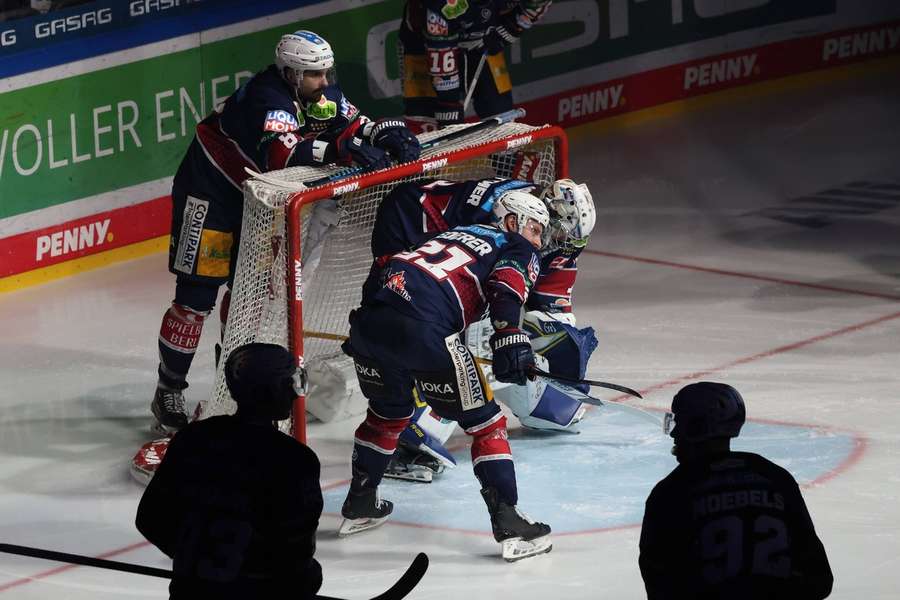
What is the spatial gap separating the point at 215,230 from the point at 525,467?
53.6 inches

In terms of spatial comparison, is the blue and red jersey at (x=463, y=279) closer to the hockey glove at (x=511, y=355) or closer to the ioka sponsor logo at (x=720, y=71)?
the hockey glove at (x=511, y=355)

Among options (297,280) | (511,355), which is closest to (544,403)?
(297,280)

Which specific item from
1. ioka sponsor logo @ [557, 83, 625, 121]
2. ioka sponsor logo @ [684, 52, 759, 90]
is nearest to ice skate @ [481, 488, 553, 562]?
ioka sponsor logo @ [557, 83, 625, 121]

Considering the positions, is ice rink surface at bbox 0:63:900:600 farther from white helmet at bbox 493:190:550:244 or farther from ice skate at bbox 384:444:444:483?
white helmet at bbox 493:190:550:244

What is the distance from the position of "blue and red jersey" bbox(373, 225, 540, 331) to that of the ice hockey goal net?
1.65 feet

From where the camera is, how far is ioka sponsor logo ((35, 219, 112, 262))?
8.30 metres

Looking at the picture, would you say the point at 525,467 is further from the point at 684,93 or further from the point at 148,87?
the point at 684,93

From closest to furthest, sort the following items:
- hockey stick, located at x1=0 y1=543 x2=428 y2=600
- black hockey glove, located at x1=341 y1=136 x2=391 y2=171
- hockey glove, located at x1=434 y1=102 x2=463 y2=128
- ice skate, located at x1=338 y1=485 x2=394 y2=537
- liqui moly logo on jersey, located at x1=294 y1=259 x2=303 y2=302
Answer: hockey stick, located at x1=0 y1=543 x2=428 y2=600
ice skate, located at x1=338 y1=485 x2=394 y2=537
liqui moly logo on jersey, located at x1=294 y1=259 x2=303 y2=302
black hockey glove, located at x1=341 y1=136 x2=391 y2=171
hockey glove, located at x1=434 y1=102 x2=463 y2=128

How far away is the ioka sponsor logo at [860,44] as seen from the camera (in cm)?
1200

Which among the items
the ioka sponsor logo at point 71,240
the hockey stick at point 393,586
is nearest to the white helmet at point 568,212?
the hockey stick at point 393,586

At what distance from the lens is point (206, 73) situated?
8797 millimetres

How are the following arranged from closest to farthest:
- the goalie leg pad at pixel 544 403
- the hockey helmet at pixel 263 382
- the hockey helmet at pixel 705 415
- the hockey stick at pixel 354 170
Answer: the hockey helmet at pixel 705 415 < the hockey helmet at pixel 263 382 < the hockey stick at pixel 354 170 < the goalie leg pad at pixel 544 403

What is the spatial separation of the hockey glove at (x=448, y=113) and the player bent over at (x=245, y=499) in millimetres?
5581

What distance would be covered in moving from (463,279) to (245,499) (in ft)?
6.51
